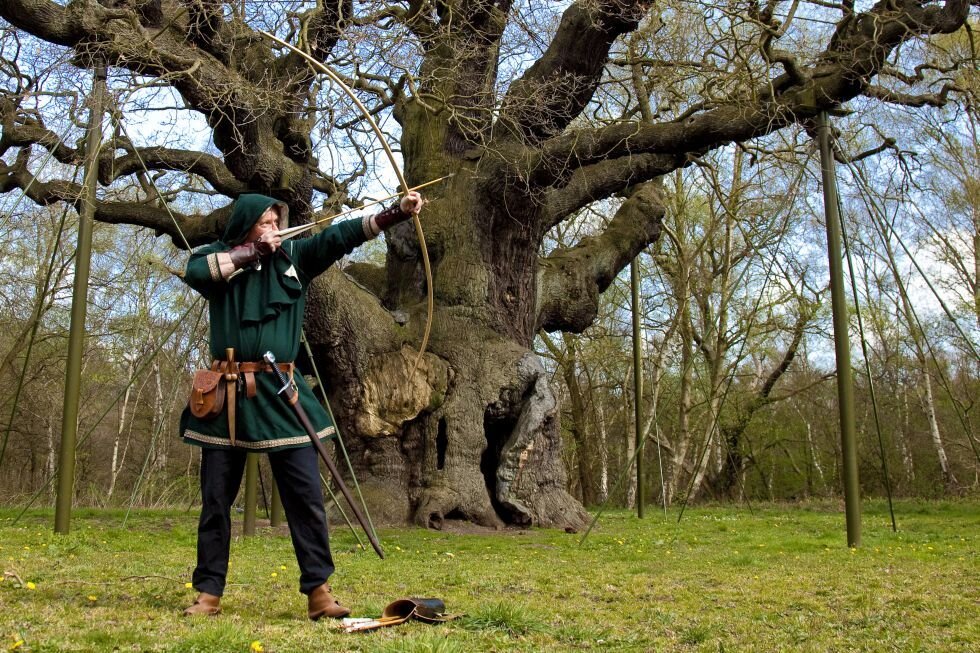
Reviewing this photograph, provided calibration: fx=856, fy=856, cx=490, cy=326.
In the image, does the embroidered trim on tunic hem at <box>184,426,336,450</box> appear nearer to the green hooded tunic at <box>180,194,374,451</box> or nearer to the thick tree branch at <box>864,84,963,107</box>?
the green hooded tunic at <box>180,194,374,451</box>

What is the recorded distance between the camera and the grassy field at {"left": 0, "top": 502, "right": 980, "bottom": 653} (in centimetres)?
309

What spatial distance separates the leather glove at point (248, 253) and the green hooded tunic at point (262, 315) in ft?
0.22

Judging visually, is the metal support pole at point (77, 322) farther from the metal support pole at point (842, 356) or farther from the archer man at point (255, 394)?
the metal support pole at point (842, 356)

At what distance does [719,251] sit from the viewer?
23219 mm

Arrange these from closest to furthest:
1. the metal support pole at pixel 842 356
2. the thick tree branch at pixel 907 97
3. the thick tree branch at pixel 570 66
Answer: the metal support pole at pixel 842 356 < the thick tree branch at pixel 907 97 < the thick tree branch at pixel 570 66

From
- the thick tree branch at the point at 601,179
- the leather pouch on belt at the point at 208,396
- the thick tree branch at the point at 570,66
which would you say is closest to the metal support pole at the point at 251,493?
the thick tree branch at the point at 570,66

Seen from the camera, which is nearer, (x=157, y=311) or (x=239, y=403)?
(x=239, y=403)

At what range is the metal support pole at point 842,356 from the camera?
267 inches

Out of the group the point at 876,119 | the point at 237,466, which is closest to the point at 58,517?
the point at 237,466

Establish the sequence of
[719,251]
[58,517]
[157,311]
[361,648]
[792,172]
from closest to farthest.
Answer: [361,648] < [58,517] < [792,172] < [719,251] < [157,311]

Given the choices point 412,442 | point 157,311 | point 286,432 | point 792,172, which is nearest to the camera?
point 286,432

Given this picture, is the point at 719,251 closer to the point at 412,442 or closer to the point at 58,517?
the point at 412,442

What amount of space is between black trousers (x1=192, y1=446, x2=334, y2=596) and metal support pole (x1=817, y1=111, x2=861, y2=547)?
181 inches

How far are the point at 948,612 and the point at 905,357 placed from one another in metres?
22.0
